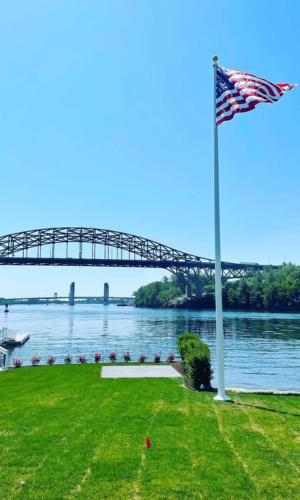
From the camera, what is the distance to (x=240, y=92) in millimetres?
11047

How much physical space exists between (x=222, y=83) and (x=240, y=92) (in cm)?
107

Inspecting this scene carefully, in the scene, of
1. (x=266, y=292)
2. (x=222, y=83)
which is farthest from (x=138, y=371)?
(x=266, y=292)

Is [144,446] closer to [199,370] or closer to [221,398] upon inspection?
[221,398]

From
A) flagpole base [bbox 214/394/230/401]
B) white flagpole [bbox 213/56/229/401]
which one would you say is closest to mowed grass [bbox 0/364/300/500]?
flagpole base [bbox 214/394/230/401]

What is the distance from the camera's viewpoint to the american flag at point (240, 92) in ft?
35.3

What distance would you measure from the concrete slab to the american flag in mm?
11571

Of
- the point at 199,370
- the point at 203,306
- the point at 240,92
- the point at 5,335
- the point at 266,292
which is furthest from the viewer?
the point at 203,306

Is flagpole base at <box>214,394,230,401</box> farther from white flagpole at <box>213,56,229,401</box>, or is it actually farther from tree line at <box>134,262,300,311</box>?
tree line at <box>134,262,300,311</box>

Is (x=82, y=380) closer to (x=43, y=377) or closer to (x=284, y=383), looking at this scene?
(x=43, y=377)

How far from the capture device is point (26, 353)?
101ft

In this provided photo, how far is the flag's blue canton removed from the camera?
1152 centimetres

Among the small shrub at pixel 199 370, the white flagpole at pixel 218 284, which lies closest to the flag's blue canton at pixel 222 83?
the white flagpole at pixel 218 284

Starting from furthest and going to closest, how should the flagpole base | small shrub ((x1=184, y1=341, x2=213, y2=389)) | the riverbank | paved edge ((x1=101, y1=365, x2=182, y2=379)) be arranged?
the riverbank → paved edge ((x1=101, y1=365, x2=182, y2=379)) → small shrub ((x1=184, y1=341, x2=213, y2=389)) → the flagpole base

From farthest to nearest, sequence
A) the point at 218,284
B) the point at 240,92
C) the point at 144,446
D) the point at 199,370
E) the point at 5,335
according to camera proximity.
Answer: the point at 5,335
the point at 199,370
the point at 218,284
the point at 240,92
the point at 144,446
